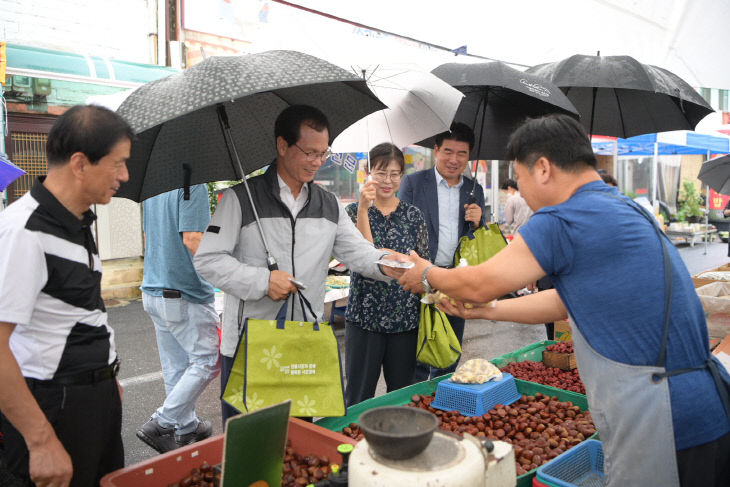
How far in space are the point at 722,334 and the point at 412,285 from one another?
8.78 ft

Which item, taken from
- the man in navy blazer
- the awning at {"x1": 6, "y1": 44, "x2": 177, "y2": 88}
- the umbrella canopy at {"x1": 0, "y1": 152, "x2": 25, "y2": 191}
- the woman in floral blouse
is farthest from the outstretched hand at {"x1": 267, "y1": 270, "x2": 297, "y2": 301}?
the awning at {"x1": 6, "y1": 44, "x2": 177, "y2": 88}

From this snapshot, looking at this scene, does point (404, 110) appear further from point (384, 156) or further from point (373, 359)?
point (373, 359)

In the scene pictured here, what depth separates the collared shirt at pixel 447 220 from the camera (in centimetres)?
384

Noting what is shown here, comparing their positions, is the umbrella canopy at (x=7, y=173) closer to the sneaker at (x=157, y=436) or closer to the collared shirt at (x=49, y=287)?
the collared shirt at (x=49, y=287)

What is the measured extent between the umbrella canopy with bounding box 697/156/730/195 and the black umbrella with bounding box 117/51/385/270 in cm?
546

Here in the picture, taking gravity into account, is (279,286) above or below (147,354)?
above

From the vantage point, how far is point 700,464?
1649 mm

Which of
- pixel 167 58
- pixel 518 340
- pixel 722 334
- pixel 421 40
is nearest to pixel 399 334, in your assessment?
pixel 421 40

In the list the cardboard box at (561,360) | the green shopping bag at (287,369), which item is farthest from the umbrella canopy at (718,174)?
the green shopping bag at (287,369)

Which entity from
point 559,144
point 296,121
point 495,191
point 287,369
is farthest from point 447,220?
point 495,191

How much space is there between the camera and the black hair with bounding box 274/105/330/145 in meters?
2.55

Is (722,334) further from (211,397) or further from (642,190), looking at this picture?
(642,190)

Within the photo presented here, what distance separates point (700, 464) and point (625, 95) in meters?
3.55

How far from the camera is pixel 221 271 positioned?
2.36 metres
